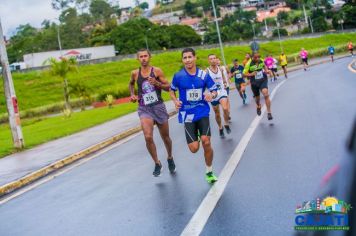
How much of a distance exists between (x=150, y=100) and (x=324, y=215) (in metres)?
6.89

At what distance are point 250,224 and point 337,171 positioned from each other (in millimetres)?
3391

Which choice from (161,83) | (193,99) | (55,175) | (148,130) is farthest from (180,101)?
(55,175)

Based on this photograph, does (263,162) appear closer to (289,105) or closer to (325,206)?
(325,206)

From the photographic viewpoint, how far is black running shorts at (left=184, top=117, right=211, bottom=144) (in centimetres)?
786

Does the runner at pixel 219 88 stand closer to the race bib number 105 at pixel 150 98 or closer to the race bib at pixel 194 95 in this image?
the race bib number 105 at pixel 150 98

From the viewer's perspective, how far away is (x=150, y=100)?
916 cm

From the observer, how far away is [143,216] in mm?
6473

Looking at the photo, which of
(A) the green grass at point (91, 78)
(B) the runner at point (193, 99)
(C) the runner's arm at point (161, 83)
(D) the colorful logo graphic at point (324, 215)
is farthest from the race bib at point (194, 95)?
(A) the green grass at point (91, 78)

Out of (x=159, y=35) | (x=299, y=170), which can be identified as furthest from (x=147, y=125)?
(x=159, y=35)

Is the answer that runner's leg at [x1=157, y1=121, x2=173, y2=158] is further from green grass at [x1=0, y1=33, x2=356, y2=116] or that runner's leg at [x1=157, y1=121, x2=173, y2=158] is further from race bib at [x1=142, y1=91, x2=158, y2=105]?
green grass at [x1=0, y1=33, x2=356, y2=116]

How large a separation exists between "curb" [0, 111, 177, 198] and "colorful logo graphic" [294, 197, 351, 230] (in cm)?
847

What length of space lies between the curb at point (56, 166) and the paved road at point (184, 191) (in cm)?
66

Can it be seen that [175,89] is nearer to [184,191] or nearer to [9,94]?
[184,191]

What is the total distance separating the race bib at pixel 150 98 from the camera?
9102 millimetres
